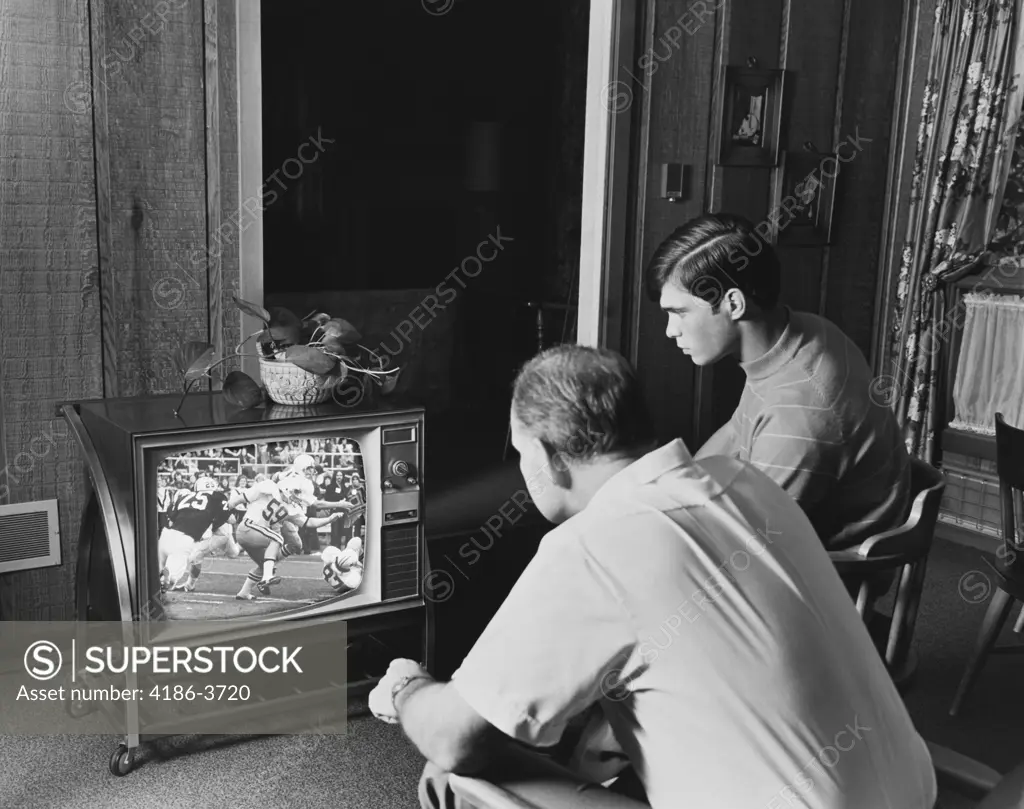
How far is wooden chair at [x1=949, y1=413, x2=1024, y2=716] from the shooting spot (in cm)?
237

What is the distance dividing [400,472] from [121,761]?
846mm

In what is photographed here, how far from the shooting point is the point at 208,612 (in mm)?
2238

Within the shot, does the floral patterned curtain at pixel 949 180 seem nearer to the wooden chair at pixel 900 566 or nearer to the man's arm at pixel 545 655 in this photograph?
the wooden chair at pixel 900 566

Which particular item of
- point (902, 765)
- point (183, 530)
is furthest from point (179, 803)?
point (902, 765)

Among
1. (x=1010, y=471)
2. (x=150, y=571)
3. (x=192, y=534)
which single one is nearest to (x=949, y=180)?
(x=1010, y=471)

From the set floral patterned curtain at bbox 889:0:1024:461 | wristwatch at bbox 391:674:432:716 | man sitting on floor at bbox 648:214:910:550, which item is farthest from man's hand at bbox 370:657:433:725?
floral patterned curtain at bbox 889:0:1024:461

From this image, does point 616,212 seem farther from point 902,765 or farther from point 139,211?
point 902,765

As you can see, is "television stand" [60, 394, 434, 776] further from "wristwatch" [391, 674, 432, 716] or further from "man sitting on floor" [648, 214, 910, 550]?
"wristwatch" [391, 674, 432, 716]

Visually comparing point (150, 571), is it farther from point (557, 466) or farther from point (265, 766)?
point (557, 466)

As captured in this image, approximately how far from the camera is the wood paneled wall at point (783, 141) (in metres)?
3.46

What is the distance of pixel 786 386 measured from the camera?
1.96m

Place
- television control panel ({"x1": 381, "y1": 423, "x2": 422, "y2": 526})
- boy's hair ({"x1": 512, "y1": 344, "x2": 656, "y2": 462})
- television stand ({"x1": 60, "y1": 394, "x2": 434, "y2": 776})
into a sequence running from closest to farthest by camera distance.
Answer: boy's hair ({"x1": 512, "y1": 344, "x2": 656, "y2": 462})
television stand ({"x1": 60, "y1": 394, "x2": 434, "y2": 776})
television control panel ({"x1": 381, "y1": 423, "x2": 422, "y2": 526})

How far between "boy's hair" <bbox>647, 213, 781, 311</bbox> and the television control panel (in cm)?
70

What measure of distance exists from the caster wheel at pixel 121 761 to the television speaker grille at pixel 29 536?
61 centimetres
